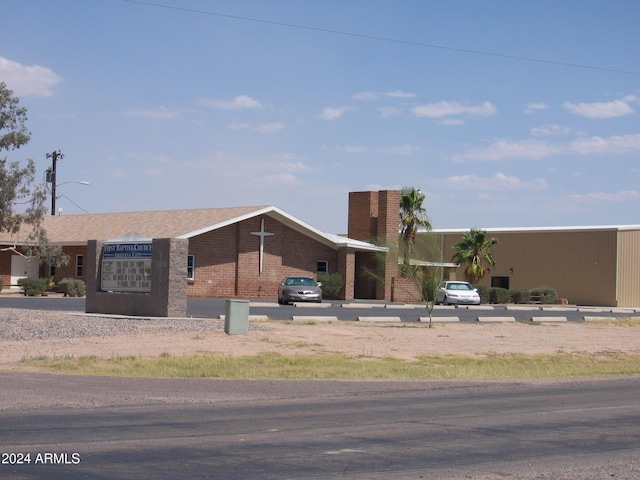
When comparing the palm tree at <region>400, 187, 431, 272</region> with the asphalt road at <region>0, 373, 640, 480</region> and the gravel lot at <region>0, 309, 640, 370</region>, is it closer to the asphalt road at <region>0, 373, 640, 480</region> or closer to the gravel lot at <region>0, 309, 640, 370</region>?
the gravel lot at <region>0, 309, 640, 370</region>

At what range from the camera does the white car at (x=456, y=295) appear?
166 ft

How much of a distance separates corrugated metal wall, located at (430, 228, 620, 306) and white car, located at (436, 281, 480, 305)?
15237mm

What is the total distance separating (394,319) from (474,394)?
1808cm

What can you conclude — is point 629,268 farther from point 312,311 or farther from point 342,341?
point 342,341

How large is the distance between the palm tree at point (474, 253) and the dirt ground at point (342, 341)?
29.4 metres

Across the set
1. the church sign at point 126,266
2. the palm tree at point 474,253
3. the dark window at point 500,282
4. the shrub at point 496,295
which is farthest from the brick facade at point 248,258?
the dark window at point 500,282

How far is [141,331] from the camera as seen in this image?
1000 inches

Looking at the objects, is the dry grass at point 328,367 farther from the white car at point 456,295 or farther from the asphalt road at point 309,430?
the white car at point 456,295

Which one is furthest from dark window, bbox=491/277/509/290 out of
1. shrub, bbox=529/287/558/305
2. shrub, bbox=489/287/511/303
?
shrub, bbox=489/287/511/303

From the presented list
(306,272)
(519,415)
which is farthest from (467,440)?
(306,272)

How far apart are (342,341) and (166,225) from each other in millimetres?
26254

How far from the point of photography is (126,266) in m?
31.5

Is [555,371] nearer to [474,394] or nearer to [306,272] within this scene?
[474,394]

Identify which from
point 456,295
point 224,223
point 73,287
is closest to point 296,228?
point 224,223
